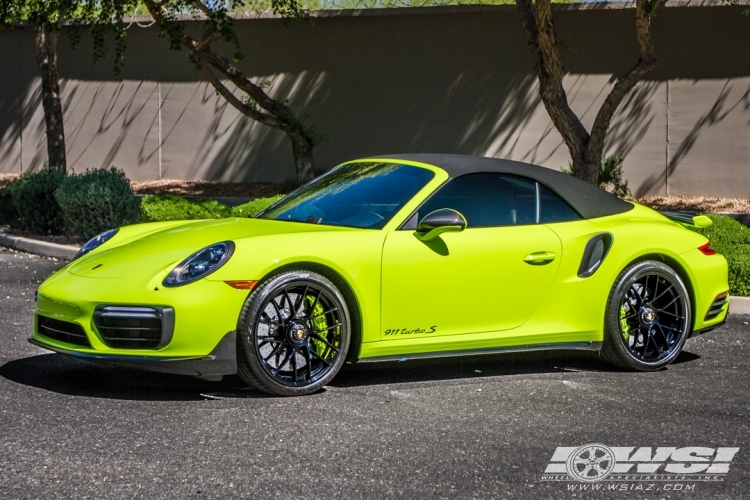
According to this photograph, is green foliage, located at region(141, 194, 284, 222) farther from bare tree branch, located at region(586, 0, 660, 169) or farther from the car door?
the car door

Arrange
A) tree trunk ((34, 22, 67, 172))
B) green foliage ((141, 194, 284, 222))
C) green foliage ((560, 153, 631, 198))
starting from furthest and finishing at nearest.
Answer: tree trunk ((34, 22, 67, 172)) < green foliage ((560, 153, 631, 198)) < green foliage ((141, 194, 284, 222))

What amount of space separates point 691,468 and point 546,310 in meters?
1.91

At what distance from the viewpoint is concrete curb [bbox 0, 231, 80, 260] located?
13.0 m

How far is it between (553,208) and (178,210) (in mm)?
6593

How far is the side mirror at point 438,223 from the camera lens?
6301 millimetres

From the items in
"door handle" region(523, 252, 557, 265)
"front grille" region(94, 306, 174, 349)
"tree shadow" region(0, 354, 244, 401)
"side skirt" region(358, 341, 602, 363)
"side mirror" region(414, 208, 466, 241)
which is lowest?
"tree shadow" region(0, 354, 244, 401)

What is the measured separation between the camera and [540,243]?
678 cm

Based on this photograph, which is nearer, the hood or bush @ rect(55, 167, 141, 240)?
the hood

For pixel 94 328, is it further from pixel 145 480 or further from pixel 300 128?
pixel 300 128

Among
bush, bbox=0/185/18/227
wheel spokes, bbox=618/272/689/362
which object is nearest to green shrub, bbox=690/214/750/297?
wheel spokes, bbox=618/272/689/362

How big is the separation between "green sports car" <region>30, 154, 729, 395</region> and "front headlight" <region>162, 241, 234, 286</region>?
1 centimetres

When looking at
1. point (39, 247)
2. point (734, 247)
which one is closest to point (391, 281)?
point (734, 247)

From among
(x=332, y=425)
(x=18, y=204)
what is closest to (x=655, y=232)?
(x=332, y=425)

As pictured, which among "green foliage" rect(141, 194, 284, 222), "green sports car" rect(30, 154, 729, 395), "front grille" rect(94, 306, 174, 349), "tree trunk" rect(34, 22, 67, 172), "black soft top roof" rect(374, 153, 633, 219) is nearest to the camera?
"front grille" rect(94, 306, 174, 349)
